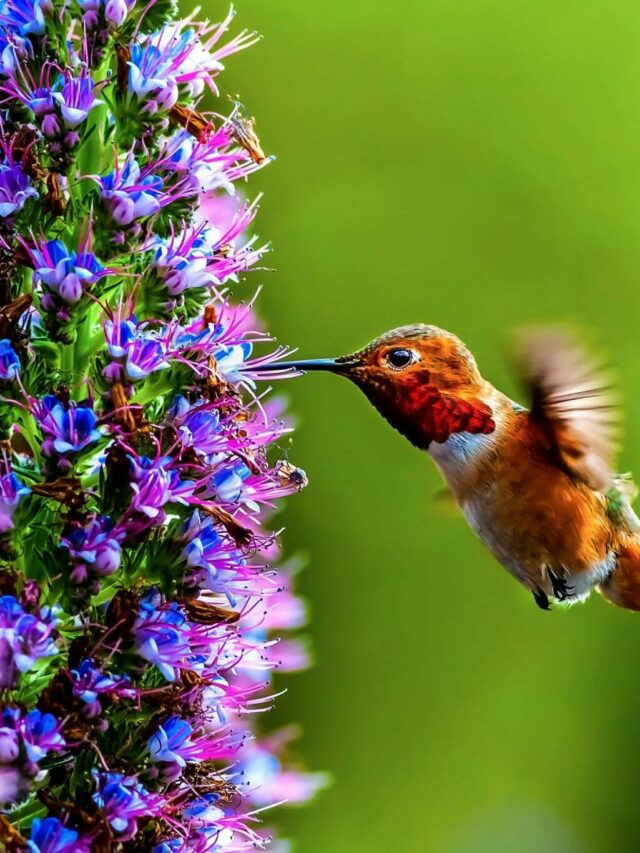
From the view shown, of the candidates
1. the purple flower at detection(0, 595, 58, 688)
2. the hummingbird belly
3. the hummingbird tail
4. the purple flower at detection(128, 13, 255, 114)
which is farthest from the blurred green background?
the purple flower at detection(0, 595, 58, 688)

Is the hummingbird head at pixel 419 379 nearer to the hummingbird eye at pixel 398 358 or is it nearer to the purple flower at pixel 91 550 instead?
the hummingbird eye at pixel 398 358

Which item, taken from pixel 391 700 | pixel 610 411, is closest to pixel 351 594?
pixel 391 700

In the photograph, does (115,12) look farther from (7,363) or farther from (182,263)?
(7,363)

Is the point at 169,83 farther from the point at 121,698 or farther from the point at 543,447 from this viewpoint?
the point at 543,447

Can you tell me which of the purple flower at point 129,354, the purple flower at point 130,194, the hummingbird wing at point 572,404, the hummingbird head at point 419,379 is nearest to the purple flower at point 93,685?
the purple flower at point 129,354

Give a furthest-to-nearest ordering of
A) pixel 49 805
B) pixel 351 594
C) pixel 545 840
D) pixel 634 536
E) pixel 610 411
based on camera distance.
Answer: pixel 545 840
pixel 351 594
pixel 634 536
pixel 610 411
pixel 49 805

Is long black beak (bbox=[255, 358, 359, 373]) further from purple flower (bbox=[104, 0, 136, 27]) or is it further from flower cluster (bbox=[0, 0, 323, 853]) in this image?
purple flower (bbox=[104, 0, 136, 27])
